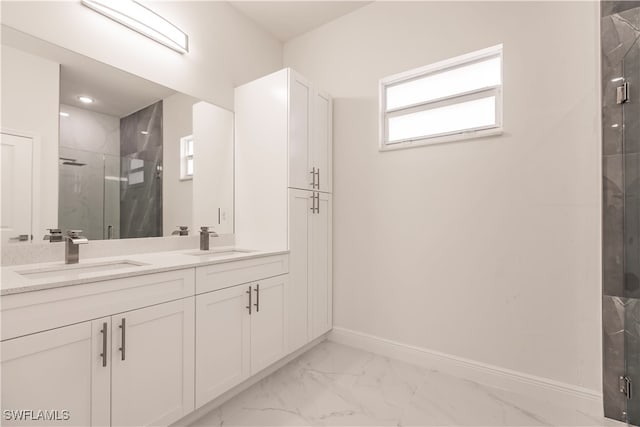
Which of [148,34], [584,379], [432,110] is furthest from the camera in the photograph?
[432,110]

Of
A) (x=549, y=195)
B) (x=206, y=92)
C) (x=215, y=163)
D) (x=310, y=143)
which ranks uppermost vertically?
(x=206, y=92)

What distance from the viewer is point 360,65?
2.59m

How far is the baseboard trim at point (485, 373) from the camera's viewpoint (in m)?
1.72

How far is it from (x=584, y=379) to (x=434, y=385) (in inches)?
33.3

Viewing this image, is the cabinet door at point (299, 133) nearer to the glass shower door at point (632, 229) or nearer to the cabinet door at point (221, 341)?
the cabinet door at point (221, 341)

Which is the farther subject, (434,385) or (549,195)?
(434,385)

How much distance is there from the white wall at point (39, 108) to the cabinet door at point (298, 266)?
54.7 inches

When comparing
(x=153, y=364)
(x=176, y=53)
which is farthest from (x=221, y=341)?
(x=176, y=53)

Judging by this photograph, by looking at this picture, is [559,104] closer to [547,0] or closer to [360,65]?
[547,0]

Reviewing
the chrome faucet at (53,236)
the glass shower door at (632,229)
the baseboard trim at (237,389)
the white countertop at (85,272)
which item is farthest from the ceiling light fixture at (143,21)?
the glass shower door at (632,229)

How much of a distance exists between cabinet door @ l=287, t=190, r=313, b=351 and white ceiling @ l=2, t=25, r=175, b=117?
1186 millimetres

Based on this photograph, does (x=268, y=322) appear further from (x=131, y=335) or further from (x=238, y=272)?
(x=131, y=335)

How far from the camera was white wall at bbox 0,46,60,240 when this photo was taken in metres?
1.43

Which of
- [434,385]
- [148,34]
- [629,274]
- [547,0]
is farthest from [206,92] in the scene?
[629,274]
